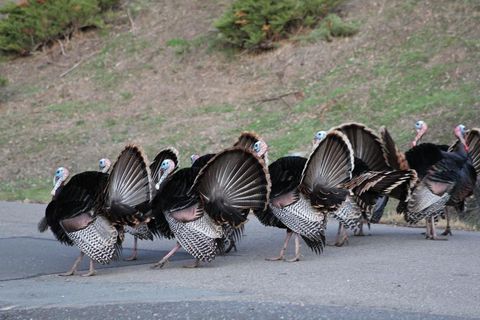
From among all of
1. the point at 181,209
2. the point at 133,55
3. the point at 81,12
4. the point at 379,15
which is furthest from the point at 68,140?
the point at 181,209

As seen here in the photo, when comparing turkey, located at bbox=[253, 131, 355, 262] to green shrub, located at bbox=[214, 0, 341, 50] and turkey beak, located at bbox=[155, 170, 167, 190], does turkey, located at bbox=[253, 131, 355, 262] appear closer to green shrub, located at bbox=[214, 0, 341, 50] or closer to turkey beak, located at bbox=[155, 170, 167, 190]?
turkey beak, located at bbox=[155, 170, 167, 190]

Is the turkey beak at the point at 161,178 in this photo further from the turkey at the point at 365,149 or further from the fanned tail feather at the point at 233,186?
the turkey at the point at 365,149

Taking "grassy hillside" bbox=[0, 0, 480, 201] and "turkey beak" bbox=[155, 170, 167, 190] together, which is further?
"grassy hillside" bbox=[0, 0, 480, 201]

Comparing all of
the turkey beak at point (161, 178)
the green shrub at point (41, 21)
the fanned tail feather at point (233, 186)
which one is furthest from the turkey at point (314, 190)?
the green shrub at point (41, 21)

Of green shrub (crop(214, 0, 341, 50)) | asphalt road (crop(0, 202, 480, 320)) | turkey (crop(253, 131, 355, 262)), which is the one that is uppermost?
green shrub (crop(214, 0, 341, 50))

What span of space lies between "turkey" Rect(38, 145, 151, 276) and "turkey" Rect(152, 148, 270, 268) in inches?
12.3

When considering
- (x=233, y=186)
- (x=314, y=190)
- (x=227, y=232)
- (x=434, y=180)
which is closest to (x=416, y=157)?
(x=434, y=180)

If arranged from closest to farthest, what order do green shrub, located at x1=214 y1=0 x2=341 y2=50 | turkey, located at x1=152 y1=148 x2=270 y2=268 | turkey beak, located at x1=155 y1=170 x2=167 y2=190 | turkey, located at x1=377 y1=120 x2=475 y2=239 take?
turkey, located at x1=152 y1=148 x2=270 y2=268, turkey beak, located at x1=155 y1=170 x2=167 y2=190, turkey, located at x1=377 y1=120 x2=475 y2=239, green shrub, located at x1=214 y1=0 x2=341 y2=50

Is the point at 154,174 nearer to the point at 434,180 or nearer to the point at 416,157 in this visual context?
the point at 416,157

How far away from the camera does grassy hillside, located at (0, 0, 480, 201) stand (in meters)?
18.8

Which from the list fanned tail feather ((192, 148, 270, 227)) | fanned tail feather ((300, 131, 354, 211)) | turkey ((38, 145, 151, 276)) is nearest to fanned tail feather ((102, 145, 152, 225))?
turkey ((38, 145, 151, 276))

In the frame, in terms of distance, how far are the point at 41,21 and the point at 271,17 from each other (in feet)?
26.7

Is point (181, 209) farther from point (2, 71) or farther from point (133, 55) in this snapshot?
point (2, 71)

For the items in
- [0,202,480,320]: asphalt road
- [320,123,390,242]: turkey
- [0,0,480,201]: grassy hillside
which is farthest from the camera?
[0,0,480,201]: grassy hillside
